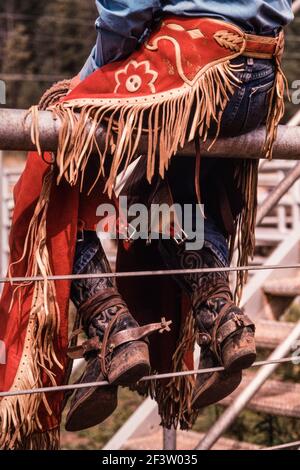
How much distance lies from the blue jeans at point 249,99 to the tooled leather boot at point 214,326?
0.87 ft

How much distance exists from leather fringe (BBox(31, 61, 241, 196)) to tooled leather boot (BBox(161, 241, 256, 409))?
0.27 m

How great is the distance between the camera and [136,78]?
1.64m

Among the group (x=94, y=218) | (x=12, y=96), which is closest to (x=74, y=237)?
(x=94, y=218)

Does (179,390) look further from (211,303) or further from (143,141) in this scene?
(143,141)

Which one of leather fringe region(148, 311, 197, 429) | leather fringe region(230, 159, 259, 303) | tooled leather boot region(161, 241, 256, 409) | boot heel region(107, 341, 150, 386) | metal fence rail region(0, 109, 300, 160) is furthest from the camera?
leather fringe region(148, 311, 197, 429)

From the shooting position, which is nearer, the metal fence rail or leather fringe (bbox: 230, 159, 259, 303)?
the metal fence rail

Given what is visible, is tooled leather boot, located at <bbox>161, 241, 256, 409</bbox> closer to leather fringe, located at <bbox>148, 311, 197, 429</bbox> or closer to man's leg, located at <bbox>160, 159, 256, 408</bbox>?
man's leg, located at <bbox>160, 159, 256, 408</bbox>

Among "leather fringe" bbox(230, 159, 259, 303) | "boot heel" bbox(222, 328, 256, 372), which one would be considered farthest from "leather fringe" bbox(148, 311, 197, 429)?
"boot heel" bbox(222, 328, 256, 372)

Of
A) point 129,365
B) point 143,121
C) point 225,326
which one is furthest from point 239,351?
point 143,121

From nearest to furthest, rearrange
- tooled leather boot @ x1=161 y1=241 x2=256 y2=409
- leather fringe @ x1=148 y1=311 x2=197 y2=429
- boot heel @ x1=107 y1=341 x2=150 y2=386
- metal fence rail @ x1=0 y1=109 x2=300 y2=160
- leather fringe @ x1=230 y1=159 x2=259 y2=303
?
metal fence rail @ x1=0 y1=109 x2=300 y2=160
boot heel @ x1=107 y1=341 x2=150 y2=386
tooled leather boot @ x1=161 y1=241 x2=256 y2=409
leather fringe @ x1=230 y1=159 x2=259 y2=303
leather fringe @ x1=148 y1=311 x2=197 y2=429

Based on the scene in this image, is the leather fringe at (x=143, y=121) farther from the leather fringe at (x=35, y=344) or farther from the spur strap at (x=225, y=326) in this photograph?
the spur strap at (x=225, y=326)

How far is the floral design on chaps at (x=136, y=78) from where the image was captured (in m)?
1.63

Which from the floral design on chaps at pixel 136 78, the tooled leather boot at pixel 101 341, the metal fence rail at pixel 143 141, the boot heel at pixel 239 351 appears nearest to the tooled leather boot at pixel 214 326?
the boot heel at pixel 239 351

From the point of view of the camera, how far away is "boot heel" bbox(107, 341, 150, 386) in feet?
5.19
